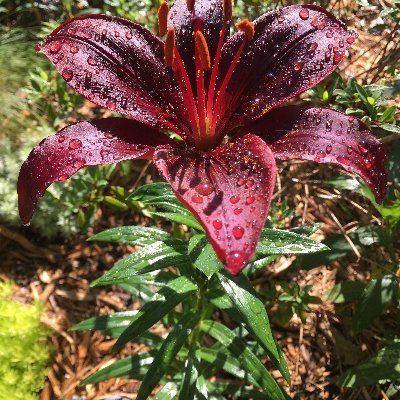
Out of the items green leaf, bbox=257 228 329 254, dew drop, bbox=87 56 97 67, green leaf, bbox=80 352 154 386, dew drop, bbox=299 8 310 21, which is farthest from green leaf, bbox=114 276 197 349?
dew drop, bbox=299 8 310 21

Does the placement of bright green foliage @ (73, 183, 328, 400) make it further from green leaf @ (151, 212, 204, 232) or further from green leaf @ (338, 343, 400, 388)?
green leaf @ (338, 343, 400, 388)

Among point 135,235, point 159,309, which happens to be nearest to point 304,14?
point 135,235

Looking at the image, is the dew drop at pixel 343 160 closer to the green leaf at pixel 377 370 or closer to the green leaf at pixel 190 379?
the green leaf at pixel 190 379

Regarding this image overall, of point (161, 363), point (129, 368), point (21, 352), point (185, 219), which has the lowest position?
point (21, 352)

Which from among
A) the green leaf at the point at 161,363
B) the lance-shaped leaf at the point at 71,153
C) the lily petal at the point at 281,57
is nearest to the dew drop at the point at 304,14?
the lily petal at the point at 281,57

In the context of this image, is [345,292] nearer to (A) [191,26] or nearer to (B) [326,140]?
(B) [326,140]
